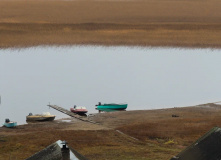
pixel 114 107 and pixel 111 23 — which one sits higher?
pixel 111 23

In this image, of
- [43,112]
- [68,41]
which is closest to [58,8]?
[68,41]

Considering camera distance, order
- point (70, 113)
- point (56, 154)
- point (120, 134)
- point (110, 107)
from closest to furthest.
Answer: point (56, 154) < point (120, 134) < point (70, 113) < point (110, 107)

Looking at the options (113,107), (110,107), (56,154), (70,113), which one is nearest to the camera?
(56,154)

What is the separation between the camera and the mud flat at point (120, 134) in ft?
183

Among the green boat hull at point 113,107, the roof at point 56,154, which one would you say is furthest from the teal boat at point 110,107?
the roof at point 56,154

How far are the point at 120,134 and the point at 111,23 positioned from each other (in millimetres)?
55816

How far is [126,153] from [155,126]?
1003cm

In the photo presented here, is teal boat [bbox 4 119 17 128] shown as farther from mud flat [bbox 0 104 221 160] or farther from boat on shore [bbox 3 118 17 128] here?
mud flat [bbox 0 104 221 160]

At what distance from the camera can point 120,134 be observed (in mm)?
62375

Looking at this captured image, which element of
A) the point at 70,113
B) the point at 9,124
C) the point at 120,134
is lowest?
the point at 120,134

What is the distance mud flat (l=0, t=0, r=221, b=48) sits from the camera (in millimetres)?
110250

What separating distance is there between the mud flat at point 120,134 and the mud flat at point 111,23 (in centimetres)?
3672

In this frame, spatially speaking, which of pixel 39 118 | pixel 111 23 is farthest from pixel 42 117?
pixel 111 23

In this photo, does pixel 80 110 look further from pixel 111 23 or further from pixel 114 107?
pixel 111 23
